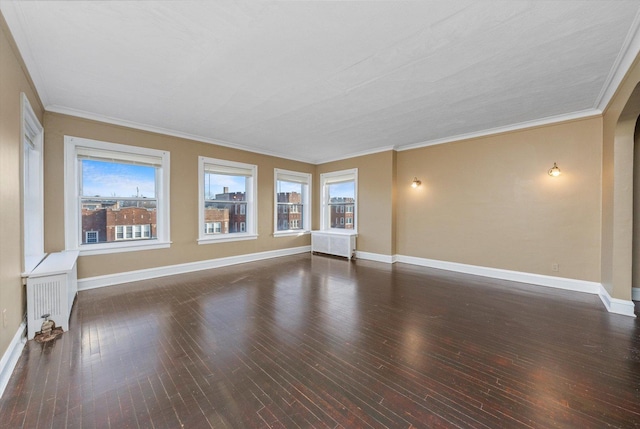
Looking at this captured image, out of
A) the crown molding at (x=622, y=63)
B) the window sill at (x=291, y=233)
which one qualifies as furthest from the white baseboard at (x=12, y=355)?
the crown molding at (x=622, y=63)

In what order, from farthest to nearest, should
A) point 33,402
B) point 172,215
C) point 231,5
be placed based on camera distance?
point 172,215 < point 231,5 < point 33,402

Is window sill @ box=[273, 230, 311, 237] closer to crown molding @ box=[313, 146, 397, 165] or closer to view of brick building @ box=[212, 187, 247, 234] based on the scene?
view of brick building @ box=[212, 187, 247, 234]

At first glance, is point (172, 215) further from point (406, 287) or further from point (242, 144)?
point (406, 287)

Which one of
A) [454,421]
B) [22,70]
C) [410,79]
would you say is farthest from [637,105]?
[22,70]

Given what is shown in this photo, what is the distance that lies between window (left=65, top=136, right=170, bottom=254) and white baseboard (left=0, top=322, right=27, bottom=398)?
181cm

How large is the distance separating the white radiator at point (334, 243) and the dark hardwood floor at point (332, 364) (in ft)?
8.87

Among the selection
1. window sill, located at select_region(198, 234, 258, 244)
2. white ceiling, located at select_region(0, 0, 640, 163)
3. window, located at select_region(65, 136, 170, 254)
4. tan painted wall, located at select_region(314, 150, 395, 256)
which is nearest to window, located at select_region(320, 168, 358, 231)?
tan painted wall, located at select_region(314, 150, 395, 256)

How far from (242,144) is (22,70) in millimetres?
3456

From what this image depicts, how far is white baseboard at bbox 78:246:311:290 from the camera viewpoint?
404 centimetres

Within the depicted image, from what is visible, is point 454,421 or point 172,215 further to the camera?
point 172,215

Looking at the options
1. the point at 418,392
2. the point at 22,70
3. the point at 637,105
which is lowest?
the point at 418,392

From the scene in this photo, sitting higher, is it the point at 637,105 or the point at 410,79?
the point at 410,79

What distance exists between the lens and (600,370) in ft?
6.70

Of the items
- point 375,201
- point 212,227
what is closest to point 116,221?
point 212,227
